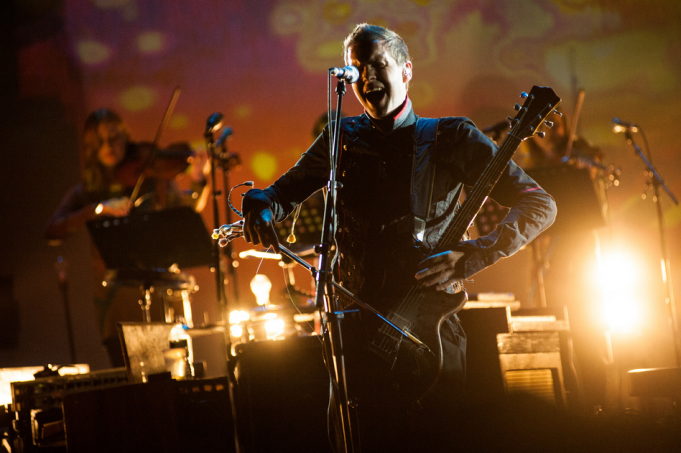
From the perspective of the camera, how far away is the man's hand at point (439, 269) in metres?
1.82

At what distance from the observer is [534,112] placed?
2.01 meters

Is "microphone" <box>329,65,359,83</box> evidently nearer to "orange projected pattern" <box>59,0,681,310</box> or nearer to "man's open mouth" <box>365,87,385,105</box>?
"man's open mouth" <box>365,87,385,105</box>

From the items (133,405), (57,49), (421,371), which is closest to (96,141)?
(57,49)

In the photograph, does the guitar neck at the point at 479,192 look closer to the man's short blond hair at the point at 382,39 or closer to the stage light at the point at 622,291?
the man's short blond hair at the point at 382,39

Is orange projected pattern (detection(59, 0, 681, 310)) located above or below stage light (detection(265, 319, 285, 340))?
above

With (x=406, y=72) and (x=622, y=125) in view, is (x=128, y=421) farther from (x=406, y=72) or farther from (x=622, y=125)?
(x=622, y=125)

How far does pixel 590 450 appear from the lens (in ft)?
7.90

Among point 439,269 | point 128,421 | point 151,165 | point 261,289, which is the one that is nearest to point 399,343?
point 439,269

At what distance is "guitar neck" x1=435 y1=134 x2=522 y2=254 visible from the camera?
1914 millimetres

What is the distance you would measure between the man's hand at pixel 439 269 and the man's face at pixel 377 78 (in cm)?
56

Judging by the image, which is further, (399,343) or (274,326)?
(274,326)

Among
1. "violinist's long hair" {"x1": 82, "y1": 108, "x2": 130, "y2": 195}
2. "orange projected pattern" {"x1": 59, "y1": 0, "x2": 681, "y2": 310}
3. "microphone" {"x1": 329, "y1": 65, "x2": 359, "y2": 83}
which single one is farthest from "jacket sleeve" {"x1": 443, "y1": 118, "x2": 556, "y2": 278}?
"orange projected pattern" {"x1": 59, "y1": 0, "x2": 681, "y2": 310}

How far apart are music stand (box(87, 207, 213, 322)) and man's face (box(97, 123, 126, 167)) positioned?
113cm

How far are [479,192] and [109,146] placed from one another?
383 cm
